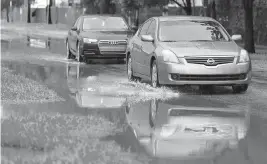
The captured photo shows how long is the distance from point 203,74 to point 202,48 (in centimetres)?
73

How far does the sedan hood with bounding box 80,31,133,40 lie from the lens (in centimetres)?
2361

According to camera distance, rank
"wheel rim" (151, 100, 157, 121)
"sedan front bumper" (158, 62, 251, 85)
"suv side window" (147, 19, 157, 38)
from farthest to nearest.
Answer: "suv side window" (147, 19, 157, 38), "sedan front bumper" (158, 62, 251, 85), "wheel rim" (151, 100, 157, 121)

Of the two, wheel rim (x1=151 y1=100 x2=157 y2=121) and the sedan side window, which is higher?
wheel rim (x1=151 y1=100 x2=157 y2=121)

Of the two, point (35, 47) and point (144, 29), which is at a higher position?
point (144, 29)

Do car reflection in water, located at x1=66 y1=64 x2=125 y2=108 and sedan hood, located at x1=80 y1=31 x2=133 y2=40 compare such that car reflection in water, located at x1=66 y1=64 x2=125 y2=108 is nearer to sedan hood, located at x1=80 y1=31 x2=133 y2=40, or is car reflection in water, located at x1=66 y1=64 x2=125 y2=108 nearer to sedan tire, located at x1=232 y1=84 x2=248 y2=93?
sedan tire, located at x1=232 y1=84 x2=248 y2=93

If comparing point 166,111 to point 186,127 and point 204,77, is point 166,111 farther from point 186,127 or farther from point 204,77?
point 204,77

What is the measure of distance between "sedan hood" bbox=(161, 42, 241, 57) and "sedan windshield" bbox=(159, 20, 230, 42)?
1.50 ft

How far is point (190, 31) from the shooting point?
16594 millimetres

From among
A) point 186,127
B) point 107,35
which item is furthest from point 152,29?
point 186,127

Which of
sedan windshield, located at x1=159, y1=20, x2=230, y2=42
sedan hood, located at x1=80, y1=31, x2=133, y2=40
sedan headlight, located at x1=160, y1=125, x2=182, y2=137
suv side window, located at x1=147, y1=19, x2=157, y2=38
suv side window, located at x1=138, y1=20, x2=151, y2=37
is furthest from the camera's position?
sedan hood, located at x1=80, y1=31, x2=133, y2=40

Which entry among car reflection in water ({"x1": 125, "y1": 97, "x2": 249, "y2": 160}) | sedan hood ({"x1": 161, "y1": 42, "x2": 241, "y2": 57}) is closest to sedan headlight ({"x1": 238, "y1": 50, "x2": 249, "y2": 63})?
sedan hood ({"x1": 161, "y1": 42, "x2": 241, "y2": 57})

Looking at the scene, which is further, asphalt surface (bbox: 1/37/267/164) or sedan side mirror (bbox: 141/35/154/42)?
sedan side mirror (bbox: 141/35/154/42)

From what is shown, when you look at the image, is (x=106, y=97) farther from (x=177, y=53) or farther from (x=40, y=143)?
(x=40, y=143)

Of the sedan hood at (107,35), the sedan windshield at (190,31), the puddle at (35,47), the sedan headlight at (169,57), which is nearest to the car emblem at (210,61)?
the sedan headlight at (169,57)
